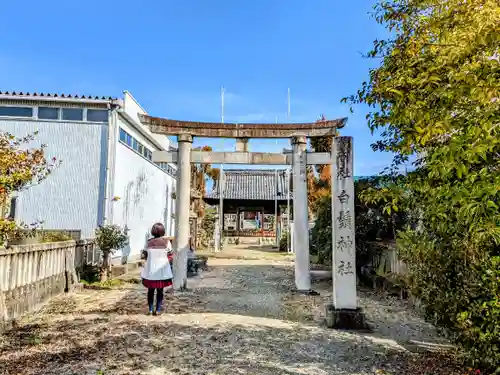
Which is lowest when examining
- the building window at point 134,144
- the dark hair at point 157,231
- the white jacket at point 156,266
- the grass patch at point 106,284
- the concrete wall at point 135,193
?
the grass patch at point 106,284

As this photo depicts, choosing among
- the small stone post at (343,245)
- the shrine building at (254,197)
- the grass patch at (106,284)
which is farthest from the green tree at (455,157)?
the shrine building at (254,197)

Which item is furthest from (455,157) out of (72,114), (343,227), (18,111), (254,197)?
(254,197)

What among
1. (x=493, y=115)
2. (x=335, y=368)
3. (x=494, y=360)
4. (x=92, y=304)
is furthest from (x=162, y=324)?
(x=493, y=115)

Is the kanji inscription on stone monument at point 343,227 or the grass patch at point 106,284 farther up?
the kanji inscription on stone monument at point 343,227

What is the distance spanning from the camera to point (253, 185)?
3100 centimetres

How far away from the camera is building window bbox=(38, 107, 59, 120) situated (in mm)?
11672

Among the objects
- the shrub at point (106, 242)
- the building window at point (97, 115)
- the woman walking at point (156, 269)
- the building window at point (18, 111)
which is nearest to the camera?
the woman walking at point (156, 269)

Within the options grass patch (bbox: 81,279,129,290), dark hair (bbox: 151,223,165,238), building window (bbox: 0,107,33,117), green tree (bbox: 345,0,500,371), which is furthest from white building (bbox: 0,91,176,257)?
green tree (bbox: 345,0,500,371)

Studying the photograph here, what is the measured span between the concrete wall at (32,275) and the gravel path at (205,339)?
28 cm

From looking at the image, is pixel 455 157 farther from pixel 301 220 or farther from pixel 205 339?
pixel 301 220

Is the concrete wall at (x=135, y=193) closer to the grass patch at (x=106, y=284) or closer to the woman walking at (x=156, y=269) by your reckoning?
the grass patch at (x=106, y=284)

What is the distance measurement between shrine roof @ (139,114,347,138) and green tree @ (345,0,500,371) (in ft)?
17.7

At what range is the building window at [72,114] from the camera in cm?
1172

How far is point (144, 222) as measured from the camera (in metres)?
16.0
